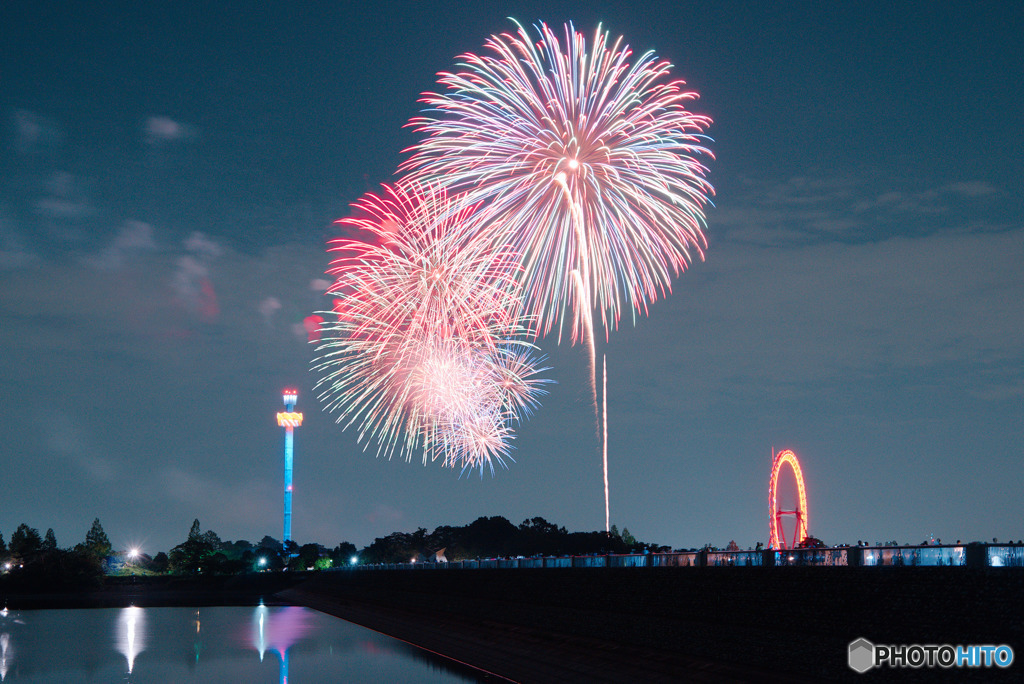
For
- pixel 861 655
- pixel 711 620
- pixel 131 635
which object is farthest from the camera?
pixel 131 635

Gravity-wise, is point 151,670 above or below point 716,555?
below

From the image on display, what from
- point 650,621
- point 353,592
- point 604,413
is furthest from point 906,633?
point 353,592

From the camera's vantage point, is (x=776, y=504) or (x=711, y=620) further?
(x=776, y=504)

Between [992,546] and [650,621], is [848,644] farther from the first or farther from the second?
[650,621]

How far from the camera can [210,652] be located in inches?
2189

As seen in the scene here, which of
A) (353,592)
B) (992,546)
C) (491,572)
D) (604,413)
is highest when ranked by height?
(604,413)

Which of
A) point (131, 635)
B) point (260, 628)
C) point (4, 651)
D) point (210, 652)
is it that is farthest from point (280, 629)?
point (4, 651)

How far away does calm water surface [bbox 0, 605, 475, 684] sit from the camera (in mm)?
44031

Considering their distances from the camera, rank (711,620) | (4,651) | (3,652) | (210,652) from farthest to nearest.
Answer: (4,651) < (3,652) < (210,652) < (711,620)

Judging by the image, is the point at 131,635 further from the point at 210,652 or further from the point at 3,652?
the point at 210,652

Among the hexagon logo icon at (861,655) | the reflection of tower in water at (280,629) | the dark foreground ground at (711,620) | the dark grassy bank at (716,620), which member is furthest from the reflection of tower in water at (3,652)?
the hexagon logo icon at (861,655)

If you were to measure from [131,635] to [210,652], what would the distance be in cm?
2004

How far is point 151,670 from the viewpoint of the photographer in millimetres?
46844

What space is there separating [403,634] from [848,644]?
46.8 m
